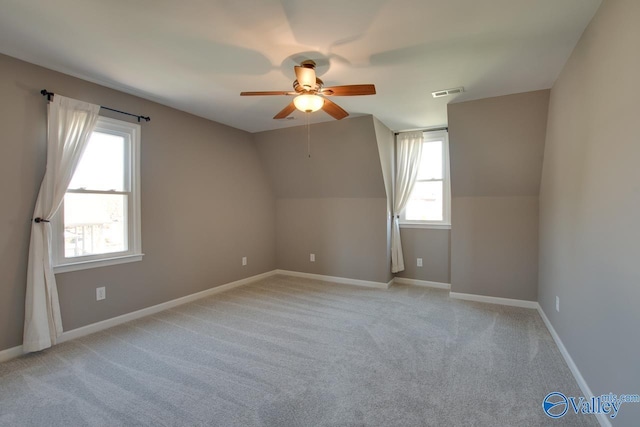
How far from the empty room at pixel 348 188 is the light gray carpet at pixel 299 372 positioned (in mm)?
21

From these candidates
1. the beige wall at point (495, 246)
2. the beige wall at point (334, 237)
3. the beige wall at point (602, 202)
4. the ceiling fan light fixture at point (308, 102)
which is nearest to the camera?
the beige wall at point (602, 202)

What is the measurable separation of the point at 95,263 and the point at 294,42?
292 centimetres

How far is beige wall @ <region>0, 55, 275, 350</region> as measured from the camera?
2553 millimetres

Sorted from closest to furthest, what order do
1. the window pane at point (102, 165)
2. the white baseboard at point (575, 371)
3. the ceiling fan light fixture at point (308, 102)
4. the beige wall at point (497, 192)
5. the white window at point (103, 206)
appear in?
the white baseboard at point (575, 371) → the ceiling fan light fixture at point (308, 102) → the white window at point (103, 206) → the window pane at point (102, 165) → the beige wall at point (497, 192)

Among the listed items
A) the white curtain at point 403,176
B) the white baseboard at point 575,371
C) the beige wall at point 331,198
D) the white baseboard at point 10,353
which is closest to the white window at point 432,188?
the white curtain at point 403,176

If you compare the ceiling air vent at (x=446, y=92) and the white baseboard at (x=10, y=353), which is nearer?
the white baseboard at (x=10, y=353)

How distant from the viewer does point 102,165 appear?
10.5 feet

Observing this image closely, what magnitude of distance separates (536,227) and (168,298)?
186 inches

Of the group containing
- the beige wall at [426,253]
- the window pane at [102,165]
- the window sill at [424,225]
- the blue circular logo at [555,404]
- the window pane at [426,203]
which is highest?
the window pane at [102,165]

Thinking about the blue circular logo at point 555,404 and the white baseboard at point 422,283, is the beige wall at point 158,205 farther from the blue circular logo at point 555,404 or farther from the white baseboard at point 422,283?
the blue circular logo at point 555,404

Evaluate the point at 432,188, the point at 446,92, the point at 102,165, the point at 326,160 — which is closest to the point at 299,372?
the point at 102,165

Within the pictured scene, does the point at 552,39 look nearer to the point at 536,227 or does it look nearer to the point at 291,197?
the point at 536,227

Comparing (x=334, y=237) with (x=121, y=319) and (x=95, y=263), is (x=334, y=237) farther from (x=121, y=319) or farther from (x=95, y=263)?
(x=95, y=263)

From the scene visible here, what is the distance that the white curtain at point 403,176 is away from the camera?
469cm
